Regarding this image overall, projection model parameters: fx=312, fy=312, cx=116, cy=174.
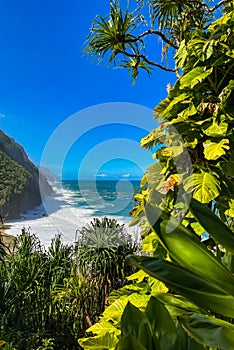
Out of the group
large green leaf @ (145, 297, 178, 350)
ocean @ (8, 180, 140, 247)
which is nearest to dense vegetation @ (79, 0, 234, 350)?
large green leaf @ (145, 297, 178, 350)

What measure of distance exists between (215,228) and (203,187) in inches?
16.9

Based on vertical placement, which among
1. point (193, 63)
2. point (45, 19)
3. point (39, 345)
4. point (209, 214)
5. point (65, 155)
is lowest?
point (39, 345)

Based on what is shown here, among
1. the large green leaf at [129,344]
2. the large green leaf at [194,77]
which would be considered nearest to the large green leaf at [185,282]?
the large green leaf at [129,344]

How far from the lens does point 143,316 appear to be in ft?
1.15

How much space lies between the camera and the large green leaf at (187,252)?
1.58 ft

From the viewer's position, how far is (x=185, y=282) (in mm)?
432

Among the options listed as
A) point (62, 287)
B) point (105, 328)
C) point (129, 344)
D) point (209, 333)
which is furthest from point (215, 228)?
point (62, 287)

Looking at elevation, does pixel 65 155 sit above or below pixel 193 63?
below

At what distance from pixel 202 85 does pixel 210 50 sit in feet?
0.39

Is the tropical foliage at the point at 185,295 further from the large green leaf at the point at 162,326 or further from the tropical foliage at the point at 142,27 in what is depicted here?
the tropical foliage at the point at 142,27

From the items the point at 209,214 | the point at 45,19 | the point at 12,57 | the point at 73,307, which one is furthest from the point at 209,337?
the point at 12,57

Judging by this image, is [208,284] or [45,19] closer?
[208,284]

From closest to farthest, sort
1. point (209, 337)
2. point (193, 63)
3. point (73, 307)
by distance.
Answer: point (209, 337) < point (193, 63) < point (73, 307)

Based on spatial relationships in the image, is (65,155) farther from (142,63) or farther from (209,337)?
(209,337)
